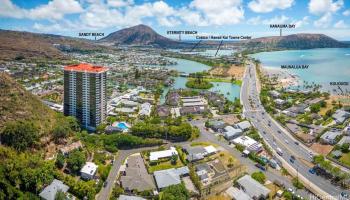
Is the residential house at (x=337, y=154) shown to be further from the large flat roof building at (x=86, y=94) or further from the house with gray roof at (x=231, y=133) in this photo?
the large flat roof building at (x=86, y=94)

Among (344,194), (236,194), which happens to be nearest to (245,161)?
(236,194)

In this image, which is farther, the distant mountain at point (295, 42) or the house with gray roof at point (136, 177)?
the distant mountain at point (295, 42)

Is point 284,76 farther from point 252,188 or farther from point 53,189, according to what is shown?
point 53,189

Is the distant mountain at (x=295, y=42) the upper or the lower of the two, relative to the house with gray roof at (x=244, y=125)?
upper

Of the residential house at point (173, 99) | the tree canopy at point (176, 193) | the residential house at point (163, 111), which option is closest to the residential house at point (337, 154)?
the tree canopy at point (176, 193)

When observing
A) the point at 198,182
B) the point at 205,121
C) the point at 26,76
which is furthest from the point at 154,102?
the point at 26,76

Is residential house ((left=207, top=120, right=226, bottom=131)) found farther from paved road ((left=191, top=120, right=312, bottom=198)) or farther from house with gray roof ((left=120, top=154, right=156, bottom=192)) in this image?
house with gray roof ((left=120, top=154, right=156, bottom=192))
